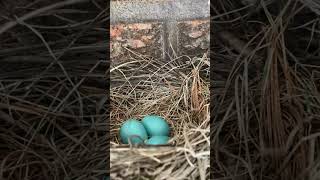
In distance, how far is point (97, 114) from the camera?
104cm

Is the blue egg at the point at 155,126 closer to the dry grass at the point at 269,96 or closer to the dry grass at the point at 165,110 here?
the dry grass at the point at 165,110

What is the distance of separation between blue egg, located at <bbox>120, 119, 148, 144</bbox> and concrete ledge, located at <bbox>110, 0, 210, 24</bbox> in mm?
252

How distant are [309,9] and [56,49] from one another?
50 centimetres

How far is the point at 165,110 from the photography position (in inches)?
49.2

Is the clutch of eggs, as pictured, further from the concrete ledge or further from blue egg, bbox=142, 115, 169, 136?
the concrete ledge

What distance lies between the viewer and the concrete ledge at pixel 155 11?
4.02 ft

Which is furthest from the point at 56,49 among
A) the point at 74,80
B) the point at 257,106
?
the point at 257,106

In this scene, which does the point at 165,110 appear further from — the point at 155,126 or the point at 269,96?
the point at 269,96

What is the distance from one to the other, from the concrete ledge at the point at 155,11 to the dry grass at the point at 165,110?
97 millimetres

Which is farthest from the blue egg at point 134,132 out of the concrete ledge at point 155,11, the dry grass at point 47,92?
the concrete ledge at point 155,11

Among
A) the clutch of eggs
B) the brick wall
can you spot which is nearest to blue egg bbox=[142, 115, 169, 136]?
the clutch of eggs

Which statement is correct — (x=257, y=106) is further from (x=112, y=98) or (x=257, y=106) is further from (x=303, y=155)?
(x=112, y=98)

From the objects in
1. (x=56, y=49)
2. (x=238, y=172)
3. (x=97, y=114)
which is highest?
(x=56, y=49)

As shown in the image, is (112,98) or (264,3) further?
(112,98)
